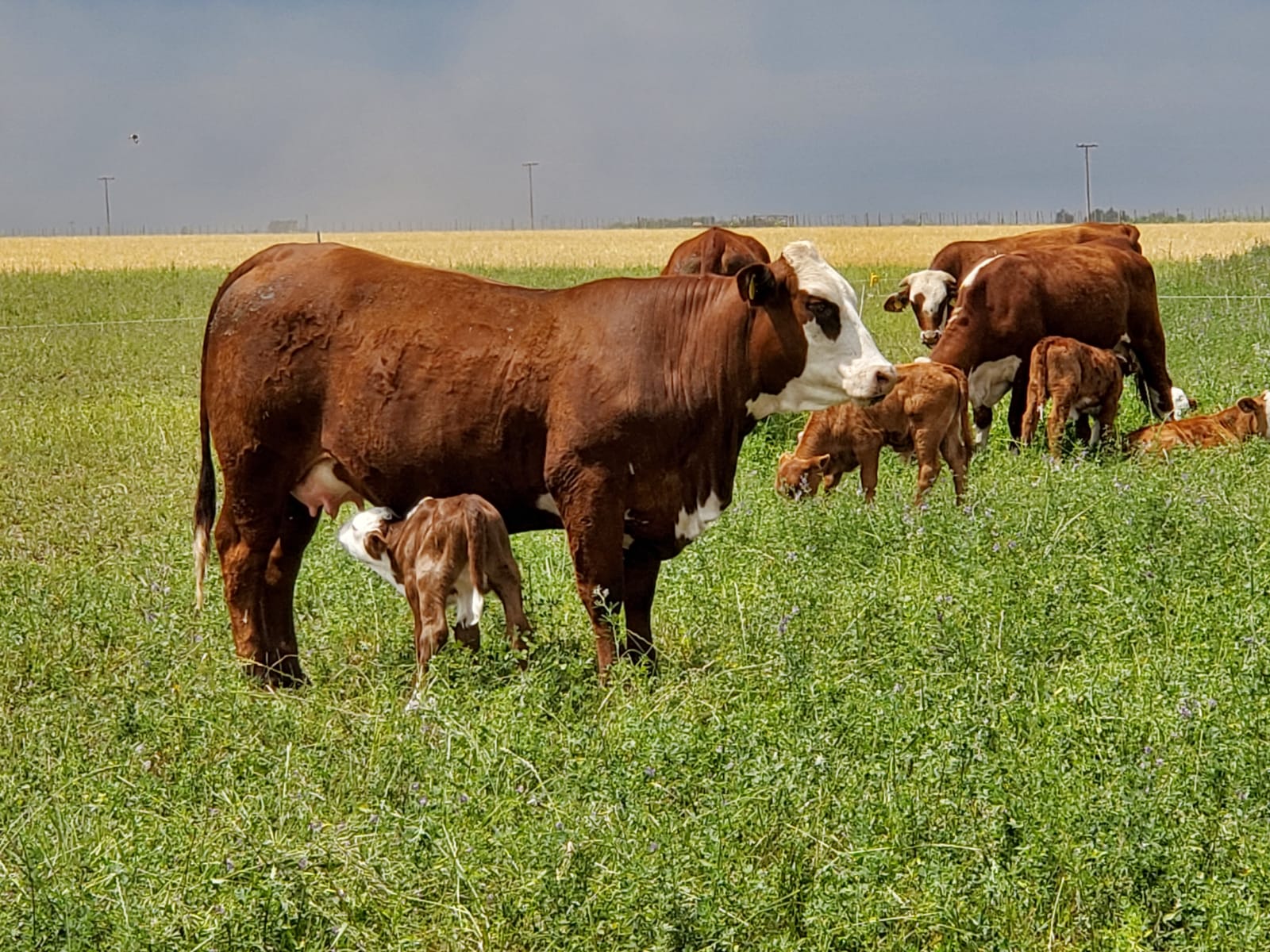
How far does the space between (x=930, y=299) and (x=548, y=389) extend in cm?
1013

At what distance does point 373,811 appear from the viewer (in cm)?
533

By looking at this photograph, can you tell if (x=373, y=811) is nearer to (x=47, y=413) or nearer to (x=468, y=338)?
(x=468, y=338)

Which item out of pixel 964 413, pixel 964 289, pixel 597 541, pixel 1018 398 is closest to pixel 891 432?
pixel 964 413

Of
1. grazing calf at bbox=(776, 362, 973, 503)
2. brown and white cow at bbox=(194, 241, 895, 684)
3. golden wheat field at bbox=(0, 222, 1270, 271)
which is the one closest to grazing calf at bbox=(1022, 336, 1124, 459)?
grazing calf at bbox=(776, 362, 973, 503)

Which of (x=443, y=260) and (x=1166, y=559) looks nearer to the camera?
(x=1166, y=559)

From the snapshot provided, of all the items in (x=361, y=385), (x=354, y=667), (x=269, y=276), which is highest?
(x=269, y=276)

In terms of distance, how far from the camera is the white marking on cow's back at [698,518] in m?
7.28

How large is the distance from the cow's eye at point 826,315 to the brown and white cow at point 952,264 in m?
8.54

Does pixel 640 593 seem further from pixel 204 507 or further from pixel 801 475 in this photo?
pixel 801 475

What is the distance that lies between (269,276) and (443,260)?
58573mm

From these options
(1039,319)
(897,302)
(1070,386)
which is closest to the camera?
(1070,386)

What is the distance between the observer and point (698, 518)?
7293mm

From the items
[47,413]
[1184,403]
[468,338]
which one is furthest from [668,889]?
[47,413]

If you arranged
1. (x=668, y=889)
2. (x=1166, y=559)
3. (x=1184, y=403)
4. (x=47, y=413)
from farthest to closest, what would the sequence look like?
(x=47, y=413)
(x=1184, y=403)
(x=1166, y=559)
(x=668, y=889)
